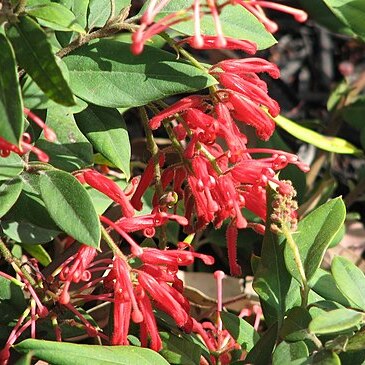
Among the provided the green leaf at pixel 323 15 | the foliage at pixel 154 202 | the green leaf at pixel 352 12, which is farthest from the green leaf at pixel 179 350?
the green leaf at pixel 323 15

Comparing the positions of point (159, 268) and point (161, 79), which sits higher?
point (161, 79)

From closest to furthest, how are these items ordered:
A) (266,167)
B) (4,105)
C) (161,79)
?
(4,105) → (161,79) → (266,167)

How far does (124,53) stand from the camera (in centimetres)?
97

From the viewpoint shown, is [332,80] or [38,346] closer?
[38,346]

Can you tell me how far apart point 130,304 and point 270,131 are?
0.28m

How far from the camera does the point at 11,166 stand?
0.95m

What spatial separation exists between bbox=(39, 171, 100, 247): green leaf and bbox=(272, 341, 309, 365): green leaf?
222 millimetres

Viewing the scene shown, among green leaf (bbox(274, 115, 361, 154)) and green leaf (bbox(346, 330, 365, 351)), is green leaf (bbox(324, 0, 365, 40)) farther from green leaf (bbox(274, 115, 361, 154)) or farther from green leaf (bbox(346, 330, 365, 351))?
green leaf (bbox(346, 330, 365, 351))

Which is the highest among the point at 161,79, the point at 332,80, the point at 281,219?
the point at 161,79

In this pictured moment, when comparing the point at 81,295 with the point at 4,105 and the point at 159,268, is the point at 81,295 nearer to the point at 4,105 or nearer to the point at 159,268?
the point at 159,268

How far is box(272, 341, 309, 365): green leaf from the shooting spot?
2.91 ft

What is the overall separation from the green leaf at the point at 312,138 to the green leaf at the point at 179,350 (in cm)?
55

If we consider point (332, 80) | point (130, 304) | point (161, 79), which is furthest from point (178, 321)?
point (332, 80)

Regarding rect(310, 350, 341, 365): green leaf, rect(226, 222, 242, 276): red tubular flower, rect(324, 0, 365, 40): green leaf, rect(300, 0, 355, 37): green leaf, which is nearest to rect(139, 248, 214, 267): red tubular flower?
rect(226, 222, 242, 276): red tubular flower
